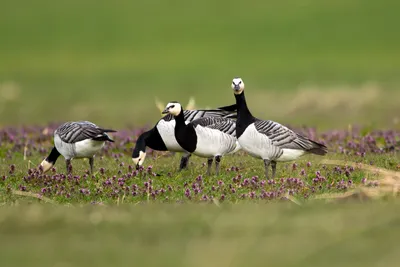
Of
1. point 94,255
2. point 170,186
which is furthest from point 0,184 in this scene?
point 94,255

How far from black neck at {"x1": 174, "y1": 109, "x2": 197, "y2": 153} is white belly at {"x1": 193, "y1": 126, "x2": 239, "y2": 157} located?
0.27 feet

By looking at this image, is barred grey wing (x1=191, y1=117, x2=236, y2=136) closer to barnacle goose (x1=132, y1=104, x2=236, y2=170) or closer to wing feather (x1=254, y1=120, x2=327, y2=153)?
barnacle goose (x1=132, y1=104, x2=236, y2=170)

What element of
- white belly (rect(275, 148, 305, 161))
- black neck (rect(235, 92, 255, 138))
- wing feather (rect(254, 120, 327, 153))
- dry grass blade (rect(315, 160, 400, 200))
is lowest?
dry grass blade (rect(315, 160, 400, 200))

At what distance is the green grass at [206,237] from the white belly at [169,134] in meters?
5.48

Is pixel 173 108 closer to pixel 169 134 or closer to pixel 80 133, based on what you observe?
pixel 169 134

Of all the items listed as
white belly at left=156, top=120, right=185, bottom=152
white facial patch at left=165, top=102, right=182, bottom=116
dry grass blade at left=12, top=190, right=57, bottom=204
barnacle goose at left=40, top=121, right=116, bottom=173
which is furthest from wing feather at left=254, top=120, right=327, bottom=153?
dry grass blade at left=12, top=190, right=57, bottom=204

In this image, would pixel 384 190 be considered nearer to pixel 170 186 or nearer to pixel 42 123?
pixel 170 186

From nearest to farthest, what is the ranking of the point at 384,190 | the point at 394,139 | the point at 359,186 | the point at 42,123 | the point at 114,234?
the point at 114,234
the point at 384,190
the point at 359,186
the point at 394,139
the point at 42,123

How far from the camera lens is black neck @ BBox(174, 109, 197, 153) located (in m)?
13.7

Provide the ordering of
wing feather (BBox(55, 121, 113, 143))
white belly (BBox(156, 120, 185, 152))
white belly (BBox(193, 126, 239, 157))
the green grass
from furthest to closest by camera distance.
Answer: white belly (BBox(156, 120, 185, 152)), wing feather (BBox(55, 121, 113, 143)), white belly (BBox(193, 126, 239, 157)), the green grass

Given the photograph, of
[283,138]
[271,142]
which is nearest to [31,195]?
[271,142]

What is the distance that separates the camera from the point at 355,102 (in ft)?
82.5

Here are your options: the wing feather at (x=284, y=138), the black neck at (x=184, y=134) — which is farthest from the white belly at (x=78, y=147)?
the wing feather at (x=284, y=138)

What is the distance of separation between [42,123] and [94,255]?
1759 centimetres
